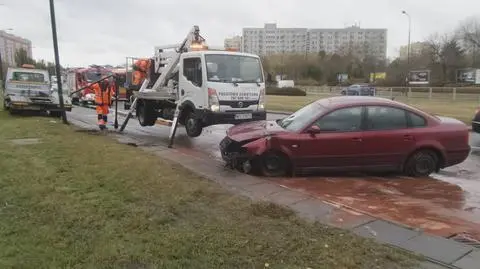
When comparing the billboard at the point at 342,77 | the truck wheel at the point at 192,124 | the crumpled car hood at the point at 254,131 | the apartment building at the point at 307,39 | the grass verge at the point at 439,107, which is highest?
the apartment building at the point at 307,39

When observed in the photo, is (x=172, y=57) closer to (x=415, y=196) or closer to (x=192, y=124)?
(x=192, y=124)

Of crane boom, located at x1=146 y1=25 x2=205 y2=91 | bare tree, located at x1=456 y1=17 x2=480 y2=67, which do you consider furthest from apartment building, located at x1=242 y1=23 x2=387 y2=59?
crane boom, located at x1=146 y1=25 x2=205 y2=91

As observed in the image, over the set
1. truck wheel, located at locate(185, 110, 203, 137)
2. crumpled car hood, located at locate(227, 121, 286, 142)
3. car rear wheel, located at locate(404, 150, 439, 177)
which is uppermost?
crumpled car hood, located at locate(227, 121, 286, 142)

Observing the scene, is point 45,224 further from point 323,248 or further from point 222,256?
point 323,248

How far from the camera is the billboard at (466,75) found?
216 ft

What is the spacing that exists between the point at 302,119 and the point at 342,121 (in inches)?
28.9

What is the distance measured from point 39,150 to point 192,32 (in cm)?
588

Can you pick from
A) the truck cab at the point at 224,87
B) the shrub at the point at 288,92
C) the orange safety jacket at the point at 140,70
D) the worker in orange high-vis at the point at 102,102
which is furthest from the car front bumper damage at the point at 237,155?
the shrub at the point at 288,92

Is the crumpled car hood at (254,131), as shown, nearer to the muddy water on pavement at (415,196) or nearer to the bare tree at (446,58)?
the muddy water on pavement at (415,196)

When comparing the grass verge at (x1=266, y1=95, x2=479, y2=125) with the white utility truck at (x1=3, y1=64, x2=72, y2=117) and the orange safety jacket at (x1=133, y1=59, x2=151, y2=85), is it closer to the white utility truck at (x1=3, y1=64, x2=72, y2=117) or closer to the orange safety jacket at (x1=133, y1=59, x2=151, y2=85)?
the orange safety jacket at (x1=133, y1=59, x2=151, y2=85)

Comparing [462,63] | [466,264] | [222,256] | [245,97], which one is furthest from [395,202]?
[462,63]

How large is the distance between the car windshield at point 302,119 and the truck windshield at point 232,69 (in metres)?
3.09

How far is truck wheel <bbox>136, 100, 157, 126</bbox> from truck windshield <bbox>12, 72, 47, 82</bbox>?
23.3 ft

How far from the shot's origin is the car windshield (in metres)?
8.55
